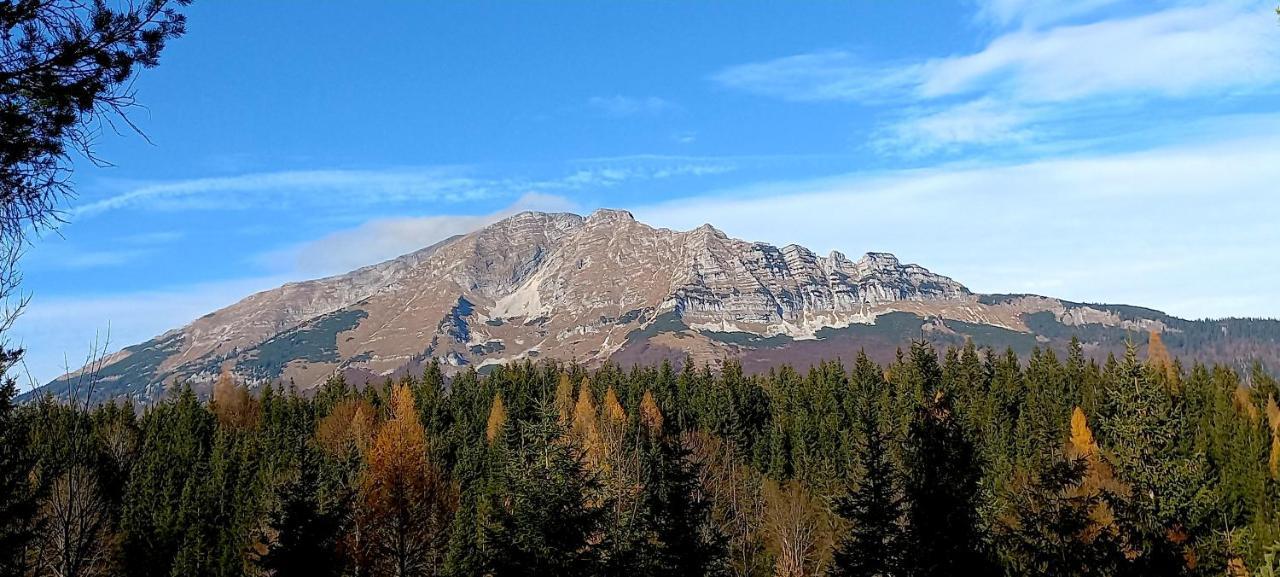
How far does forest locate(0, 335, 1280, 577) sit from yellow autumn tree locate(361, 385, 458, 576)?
7.1 inches

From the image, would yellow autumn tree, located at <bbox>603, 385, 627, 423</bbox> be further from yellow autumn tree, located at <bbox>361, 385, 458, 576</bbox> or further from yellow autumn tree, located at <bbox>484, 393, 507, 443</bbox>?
yellow autumn tree, located at <bbox>361, 385, 458, 576</bbox>

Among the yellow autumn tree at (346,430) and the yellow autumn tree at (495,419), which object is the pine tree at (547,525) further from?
the yellow autumn tree at (495,419)

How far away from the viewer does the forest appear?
27453 mm

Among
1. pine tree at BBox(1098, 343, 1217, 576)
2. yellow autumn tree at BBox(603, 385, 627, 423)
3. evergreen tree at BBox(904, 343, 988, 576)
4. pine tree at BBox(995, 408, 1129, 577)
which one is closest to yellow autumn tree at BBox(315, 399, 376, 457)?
yellow autumn tree at BBox(603, 385, 627, 423)

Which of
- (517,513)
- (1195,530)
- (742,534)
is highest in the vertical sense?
(517,513)

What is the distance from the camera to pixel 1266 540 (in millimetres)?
39656

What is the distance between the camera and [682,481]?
36.8 meters

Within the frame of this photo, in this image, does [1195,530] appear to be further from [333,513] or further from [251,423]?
[251,423]

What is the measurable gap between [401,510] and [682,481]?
848 inches

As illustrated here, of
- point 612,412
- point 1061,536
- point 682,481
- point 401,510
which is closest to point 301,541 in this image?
point 682,481

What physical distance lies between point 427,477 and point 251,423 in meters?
63.0

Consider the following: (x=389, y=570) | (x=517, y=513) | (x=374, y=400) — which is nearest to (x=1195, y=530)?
(x=517, y=513)

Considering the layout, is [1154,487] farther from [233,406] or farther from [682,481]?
[233,406]

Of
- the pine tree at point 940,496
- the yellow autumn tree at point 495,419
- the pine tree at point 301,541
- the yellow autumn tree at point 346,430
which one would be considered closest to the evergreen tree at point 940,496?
the pine tree at point 940,496
